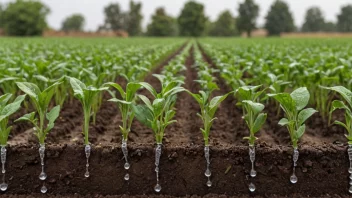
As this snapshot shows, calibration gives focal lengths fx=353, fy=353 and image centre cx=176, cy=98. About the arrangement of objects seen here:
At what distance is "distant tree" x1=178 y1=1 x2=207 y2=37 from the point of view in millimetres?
79312

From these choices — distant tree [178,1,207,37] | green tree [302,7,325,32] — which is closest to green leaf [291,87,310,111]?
distant tree [178,1,207,37]

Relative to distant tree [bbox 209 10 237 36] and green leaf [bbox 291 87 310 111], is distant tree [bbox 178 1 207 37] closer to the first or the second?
distant tree [bbox 209 10 237 36]

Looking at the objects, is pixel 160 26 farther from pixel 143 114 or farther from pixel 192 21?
pixel 143 114

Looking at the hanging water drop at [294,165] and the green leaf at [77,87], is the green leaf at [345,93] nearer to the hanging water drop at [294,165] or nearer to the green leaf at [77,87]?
the hanging water drop at [294,165]

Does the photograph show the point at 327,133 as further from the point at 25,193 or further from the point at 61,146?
the point at 25,193

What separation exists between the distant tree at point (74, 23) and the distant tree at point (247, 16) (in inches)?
2383

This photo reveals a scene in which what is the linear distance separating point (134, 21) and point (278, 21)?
34255 millimetres

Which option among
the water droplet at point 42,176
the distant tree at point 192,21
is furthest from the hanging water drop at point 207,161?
the distant tree at point 192,21

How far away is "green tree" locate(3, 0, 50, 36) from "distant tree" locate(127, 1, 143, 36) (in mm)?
25336

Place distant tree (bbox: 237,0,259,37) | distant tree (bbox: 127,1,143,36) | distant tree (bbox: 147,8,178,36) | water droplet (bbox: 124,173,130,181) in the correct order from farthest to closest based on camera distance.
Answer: distant tree (bbox: 127,1,143,36) < distant tree (bbox: 147,8,178,36) < distant tree (bbox: 237,0,259,37) < water droplet (bbox: 124,173,130,181)

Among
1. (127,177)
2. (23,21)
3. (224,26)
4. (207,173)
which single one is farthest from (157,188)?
(224,26)

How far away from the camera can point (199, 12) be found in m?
81.5

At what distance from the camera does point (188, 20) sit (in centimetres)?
8025

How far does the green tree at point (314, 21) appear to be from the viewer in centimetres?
9125
